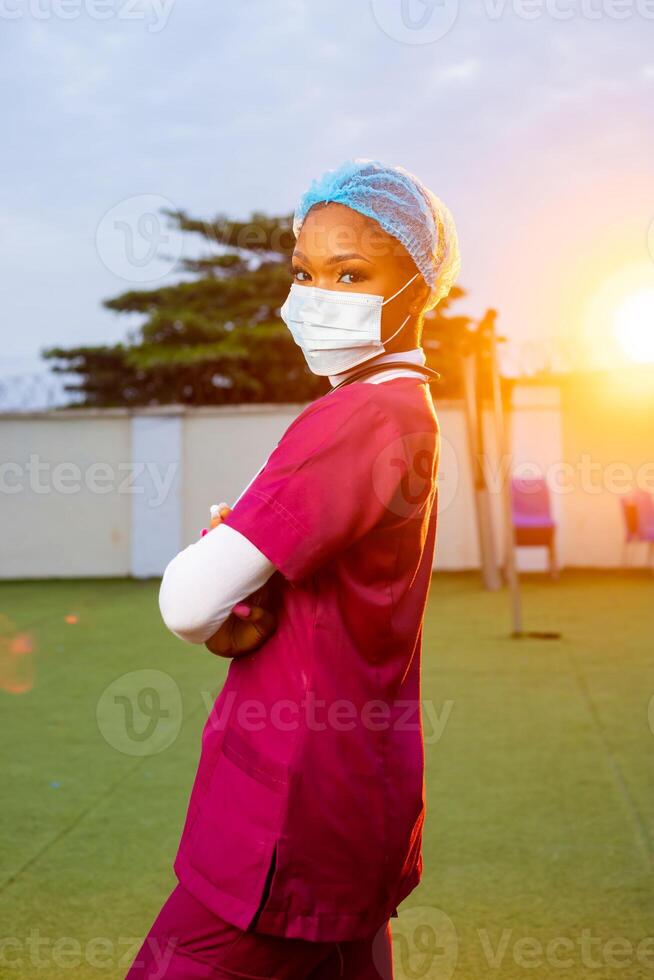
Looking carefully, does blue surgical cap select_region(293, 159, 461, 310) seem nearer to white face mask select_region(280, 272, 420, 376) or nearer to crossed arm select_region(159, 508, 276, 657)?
white face mask select_region(280, 272, 420, 376)

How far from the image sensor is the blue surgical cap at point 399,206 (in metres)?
1.36

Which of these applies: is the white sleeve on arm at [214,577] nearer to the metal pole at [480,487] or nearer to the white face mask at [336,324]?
the white face mask at [336,324]

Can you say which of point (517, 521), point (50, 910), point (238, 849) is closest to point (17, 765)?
point (50, 910)

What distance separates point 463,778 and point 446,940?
149cm

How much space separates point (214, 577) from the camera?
1.20m

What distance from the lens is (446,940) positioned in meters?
2.94

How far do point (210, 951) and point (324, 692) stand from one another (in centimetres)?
35

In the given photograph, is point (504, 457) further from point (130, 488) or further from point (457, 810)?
point (130, 488)

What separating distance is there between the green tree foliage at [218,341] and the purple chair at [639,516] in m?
12.8

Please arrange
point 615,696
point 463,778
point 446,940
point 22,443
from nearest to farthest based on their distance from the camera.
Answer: point 446,940 < point 463,778 < point 615,696 < point 22,443

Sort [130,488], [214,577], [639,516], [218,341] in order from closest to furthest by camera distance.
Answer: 1. [214,577]
2. [639,516]
3. [130,488]
4. [218,341]

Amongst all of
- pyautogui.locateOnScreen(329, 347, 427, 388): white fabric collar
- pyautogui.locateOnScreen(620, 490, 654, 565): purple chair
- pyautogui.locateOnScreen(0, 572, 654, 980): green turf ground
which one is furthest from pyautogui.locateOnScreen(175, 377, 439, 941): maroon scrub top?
pyautogui.locateOnScreen(620, 490, 654, 565): purple chair

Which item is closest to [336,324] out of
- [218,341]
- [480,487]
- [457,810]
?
[457,810]

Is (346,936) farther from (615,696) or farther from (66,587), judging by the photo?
(66,587)
